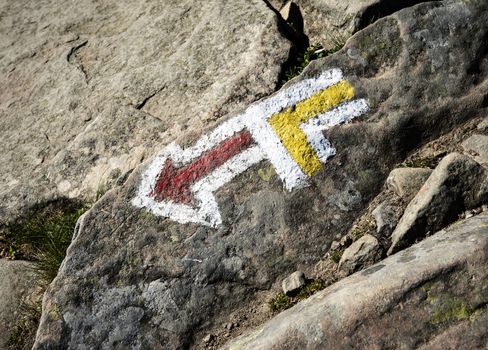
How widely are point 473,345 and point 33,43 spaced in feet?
15.8

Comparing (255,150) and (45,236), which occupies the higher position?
(45,236)

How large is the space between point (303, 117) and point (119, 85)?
1.77 metres

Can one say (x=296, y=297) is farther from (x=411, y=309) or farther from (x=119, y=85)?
(x=119, y=85)

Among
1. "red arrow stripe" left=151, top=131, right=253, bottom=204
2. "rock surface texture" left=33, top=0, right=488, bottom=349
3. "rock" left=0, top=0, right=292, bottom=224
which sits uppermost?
"rock" left=0, top=0, right=292, bottom=224

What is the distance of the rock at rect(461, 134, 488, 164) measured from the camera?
9.99ft

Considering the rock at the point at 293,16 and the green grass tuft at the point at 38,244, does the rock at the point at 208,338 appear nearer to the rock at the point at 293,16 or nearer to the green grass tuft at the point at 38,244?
the green grass tuft at the point at 38,244

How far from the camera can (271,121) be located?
10.8ft

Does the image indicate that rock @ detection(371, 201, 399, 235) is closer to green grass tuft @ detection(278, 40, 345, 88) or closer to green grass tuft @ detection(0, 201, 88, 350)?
green grass tuft @ detection(278, 40, 345, 88)

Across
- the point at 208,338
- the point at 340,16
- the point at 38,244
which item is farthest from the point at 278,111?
the point at 38,244

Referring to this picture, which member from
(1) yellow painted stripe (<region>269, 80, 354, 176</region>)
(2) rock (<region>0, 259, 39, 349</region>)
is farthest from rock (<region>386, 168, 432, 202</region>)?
(2) rock (<region>0, 259, 39, 349</region>)

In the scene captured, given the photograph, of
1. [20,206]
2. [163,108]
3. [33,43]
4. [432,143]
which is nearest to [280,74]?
[163,108]

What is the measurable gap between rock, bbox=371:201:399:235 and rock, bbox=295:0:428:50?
148cm

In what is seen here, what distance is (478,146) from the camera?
310cm

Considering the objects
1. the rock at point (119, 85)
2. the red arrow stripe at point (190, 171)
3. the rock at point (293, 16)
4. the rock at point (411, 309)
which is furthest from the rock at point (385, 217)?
the rock at point (293, 16)
